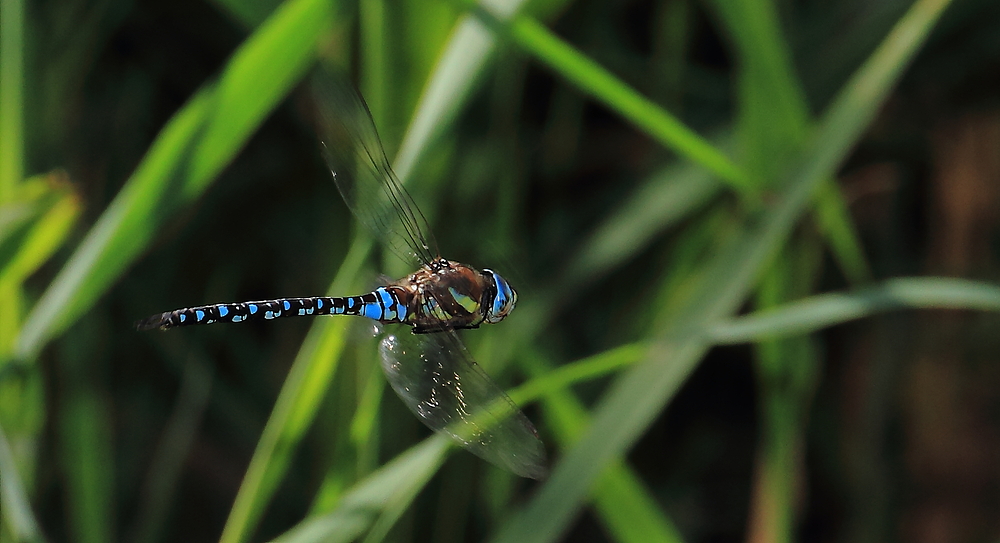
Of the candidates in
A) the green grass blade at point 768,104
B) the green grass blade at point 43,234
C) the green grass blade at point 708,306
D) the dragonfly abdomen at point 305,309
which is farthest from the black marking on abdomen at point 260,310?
the green grass blade at point 768,104

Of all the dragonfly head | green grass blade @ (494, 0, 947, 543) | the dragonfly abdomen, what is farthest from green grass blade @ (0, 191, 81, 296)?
green grass blade @ (494, 0, 947, 543)

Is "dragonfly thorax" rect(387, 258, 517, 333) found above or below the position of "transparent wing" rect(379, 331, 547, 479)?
above

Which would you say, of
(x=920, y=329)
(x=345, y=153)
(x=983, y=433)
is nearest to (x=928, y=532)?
(x=983, y=433)

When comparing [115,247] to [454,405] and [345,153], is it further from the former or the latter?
[454,405]

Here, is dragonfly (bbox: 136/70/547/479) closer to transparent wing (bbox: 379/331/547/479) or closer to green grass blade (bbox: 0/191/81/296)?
transparent wing (bbox: 379/331/547/479)

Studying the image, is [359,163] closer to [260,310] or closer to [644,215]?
[260,310]

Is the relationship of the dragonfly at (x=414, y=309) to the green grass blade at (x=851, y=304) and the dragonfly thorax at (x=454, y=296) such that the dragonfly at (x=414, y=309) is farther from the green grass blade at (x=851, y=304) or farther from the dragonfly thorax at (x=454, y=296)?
the green grass blade at (x=851, y=304)
